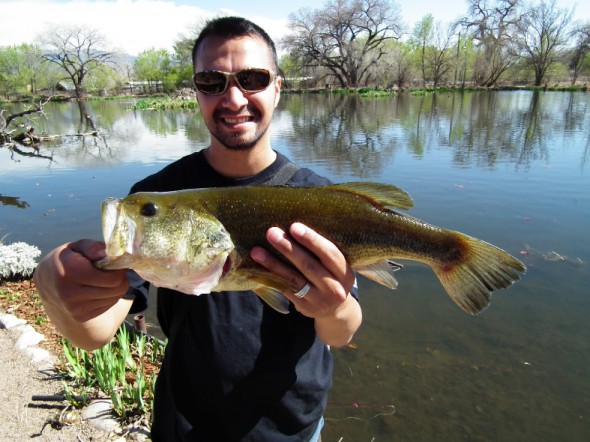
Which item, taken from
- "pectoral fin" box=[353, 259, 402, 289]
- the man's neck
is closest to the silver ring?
"pectoral fin" box=[353, 259, 402, 289]

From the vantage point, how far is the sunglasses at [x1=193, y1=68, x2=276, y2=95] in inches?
91.8

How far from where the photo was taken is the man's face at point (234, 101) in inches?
91.2

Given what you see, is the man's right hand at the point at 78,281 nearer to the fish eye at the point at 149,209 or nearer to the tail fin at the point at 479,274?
the fish eye at the point at 149,209

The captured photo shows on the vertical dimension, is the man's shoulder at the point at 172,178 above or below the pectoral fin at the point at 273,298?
above

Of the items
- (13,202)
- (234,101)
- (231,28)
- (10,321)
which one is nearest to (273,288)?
(234,101)

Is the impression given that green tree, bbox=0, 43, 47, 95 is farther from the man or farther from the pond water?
the man

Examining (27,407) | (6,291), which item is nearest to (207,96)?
(27,407)

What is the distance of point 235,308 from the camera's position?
2.15 metres

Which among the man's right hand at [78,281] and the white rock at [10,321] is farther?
the white rock at [10,321]

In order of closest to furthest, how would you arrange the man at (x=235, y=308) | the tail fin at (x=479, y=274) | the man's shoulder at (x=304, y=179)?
the man at (x=235, y=308) → the tail fin at (x=479, y=274) → the man's shoulder at (x=304, y=179)

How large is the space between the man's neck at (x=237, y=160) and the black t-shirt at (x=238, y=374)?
75 centimetres

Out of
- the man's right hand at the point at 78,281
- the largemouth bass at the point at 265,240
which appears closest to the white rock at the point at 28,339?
the man's right hand at the point at 78,281

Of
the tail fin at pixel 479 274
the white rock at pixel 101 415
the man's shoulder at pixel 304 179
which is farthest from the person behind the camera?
the white rock at pixel 101 415

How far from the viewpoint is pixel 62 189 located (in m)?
13.4
